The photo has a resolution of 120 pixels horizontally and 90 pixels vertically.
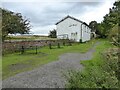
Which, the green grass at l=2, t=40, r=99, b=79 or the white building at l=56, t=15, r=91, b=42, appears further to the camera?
the white building at l=56, t=15, r=91, b=42

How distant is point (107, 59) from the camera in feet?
35.9

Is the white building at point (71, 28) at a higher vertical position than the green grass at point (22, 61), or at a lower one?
higher

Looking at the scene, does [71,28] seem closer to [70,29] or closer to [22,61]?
[70,29]

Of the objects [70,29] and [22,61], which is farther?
[70,29]

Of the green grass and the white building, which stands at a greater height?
the white building

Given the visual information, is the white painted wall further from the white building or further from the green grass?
the green grass

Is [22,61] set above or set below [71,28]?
below

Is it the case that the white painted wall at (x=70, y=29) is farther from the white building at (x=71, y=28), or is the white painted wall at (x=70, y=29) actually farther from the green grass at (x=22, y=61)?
the green grass at (x=22, y=61)

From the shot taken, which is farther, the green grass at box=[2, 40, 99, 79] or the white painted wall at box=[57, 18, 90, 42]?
the white painted wall at box=[57, 18, 90, 42]

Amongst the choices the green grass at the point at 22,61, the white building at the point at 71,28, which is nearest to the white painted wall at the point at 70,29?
the white building at the point at 71,28

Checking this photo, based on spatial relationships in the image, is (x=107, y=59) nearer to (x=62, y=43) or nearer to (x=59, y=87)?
(x=59, y=87)

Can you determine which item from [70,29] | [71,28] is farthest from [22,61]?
[71,28]

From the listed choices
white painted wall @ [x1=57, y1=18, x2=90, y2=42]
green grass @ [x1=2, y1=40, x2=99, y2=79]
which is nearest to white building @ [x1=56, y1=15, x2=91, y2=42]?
white painted wall @ [x1=57, y1=18, x2=90, y2=42]

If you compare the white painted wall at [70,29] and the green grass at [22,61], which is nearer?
the green grass at [22,61]
